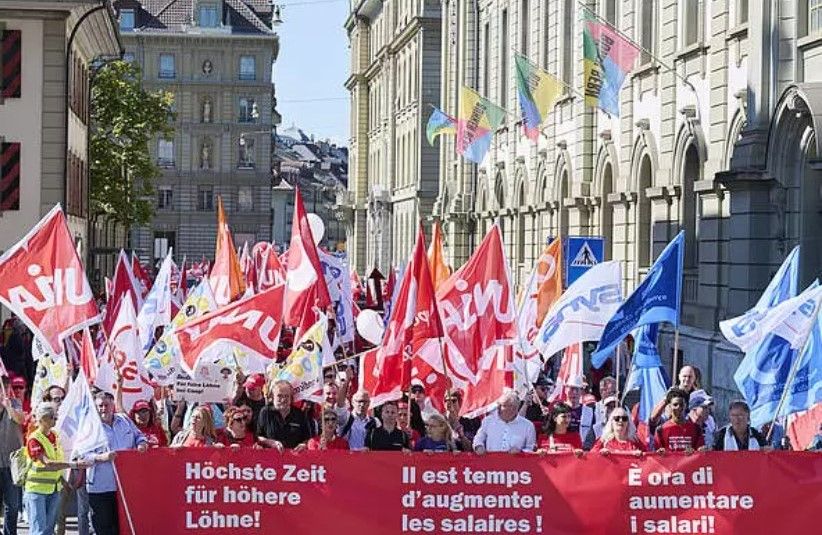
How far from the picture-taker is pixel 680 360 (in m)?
30.0

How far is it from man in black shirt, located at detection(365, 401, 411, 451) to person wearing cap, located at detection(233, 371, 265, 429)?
2248 millimetres

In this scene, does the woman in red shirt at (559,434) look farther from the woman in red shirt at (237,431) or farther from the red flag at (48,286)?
the red flag at (48,286)

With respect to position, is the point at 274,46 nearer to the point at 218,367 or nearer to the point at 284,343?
the point at 284,343

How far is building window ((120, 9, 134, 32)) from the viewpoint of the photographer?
113375mm

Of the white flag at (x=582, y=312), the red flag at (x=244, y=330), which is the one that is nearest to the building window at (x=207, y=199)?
the red flag at (x=244, y=330)

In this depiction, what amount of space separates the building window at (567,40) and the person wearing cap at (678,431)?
87.3 feet

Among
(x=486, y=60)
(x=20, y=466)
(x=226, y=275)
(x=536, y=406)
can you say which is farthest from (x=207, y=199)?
(x=20, y=466)

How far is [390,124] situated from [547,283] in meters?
69.3

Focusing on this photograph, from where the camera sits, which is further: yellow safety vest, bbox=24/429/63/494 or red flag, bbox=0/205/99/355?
red flag, bbox=0/205/99/355

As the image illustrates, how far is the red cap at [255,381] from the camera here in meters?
17.7

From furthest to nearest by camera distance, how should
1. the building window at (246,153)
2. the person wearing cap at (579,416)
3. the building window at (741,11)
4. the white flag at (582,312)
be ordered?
1. the building window at (246,153)
2. the building window at (741,11)
3. the white flag at (582,312)
4. the person wearing cap at (579,416)

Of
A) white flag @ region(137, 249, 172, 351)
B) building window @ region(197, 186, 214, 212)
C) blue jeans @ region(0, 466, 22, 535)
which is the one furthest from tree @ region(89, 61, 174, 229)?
building window @ region(197, 186, 214, 212)

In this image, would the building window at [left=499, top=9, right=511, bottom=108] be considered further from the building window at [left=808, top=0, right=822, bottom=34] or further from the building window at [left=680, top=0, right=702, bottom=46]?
the building window at [left=808, top=0, right=822, bottom=34]

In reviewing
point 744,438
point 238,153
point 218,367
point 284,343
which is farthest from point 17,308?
point 238,153
